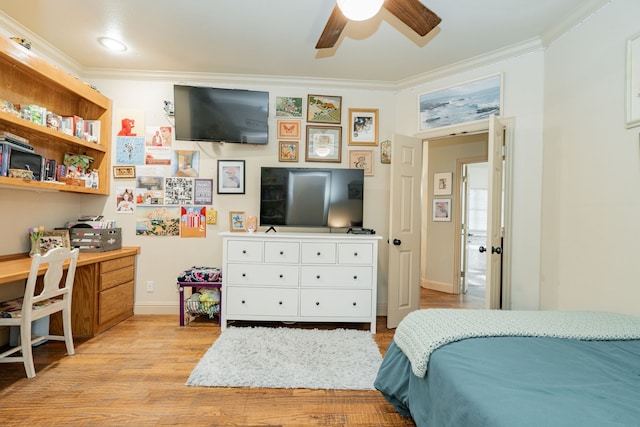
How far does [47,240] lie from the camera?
273 cm

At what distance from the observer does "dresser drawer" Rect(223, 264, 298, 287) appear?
9.78 ft

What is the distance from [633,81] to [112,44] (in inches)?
164

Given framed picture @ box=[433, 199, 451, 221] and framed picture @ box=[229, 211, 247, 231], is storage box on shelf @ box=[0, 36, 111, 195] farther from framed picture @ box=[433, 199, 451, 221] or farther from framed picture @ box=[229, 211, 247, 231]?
framed picture @ box=[433, 199, 451, 221]

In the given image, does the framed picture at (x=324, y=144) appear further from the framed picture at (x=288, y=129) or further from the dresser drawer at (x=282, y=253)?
the dresser drawer at (x=282, y=253)

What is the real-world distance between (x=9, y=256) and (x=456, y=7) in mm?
4173

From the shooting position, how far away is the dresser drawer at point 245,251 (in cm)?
298

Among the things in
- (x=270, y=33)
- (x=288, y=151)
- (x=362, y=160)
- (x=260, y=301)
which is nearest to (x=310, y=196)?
(x=288, y=151)

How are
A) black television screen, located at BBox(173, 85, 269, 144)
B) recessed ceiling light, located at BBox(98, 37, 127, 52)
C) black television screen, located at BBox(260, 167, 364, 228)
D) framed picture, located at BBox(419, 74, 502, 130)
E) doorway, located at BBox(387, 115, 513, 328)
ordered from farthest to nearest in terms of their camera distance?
1. black television screen, located at BBox(260, 167, 364, 228)
2. black television screen, located at BBox(173, 85, 269, 144)
3. framed picture, located at BBox(419, 74, 502, 130)
4. recessed ceiling light, located at BBox(98, 37, 127, 52)
5. doorway, located at BBox(387, 115, 513, 328)

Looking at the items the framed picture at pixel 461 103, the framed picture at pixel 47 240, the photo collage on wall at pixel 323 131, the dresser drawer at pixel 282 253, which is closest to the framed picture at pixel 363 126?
the photo collage on wall at pixel 323 131

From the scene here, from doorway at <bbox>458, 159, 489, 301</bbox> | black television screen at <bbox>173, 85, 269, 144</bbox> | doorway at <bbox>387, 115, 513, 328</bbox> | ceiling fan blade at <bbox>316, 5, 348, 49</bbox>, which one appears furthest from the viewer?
doorway at <bbox>458, 159, 489, 301</bbox>

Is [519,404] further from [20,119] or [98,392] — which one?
[20,119]

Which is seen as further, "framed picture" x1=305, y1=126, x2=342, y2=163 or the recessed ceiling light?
"framed picture" x1=305, y1=126, x2=342, y2=163

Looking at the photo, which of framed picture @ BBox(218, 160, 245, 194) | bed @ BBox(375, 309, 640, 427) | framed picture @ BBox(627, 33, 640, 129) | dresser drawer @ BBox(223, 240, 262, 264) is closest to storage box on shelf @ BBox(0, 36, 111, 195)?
framed picture @ BBox(218, 160, 245, 194)

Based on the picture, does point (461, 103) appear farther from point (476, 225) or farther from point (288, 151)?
point (476, 225)
